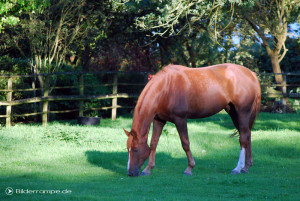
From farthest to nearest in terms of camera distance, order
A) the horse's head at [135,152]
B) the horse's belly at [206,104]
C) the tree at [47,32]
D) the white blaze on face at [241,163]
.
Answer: the tree at [47,32], the white blaze on face at [241,163], the horse's belly at [206,104], the horse's head at [135,152]

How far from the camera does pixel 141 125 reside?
6.16 metres

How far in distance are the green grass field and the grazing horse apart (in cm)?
38

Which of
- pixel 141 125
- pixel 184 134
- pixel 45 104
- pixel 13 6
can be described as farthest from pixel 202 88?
pixel 45 104

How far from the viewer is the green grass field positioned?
5281 millimetres

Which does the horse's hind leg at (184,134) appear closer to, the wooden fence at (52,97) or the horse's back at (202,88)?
the horse's back at (202,88)

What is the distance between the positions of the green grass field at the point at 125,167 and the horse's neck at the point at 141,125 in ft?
2.04

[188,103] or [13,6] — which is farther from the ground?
[13,6]

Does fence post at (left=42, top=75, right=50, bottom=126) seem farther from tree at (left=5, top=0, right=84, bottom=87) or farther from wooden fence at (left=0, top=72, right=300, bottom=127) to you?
tree at (left=5, top=0, right=84, bottom=87)

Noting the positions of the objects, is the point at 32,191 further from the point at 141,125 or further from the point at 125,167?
the point at 125,167

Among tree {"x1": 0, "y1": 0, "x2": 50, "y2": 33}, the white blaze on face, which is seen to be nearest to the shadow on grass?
the white blaze on face

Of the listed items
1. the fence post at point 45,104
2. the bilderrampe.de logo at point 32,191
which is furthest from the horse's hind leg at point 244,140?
the fence post at point 45,104

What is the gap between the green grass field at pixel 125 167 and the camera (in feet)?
17.3

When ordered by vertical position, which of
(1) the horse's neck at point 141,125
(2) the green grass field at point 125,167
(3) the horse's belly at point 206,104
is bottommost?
(2) the green grass field at point 125,167

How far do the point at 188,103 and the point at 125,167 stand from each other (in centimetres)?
169
